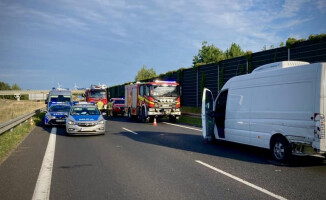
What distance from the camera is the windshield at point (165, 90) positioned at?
906 inches

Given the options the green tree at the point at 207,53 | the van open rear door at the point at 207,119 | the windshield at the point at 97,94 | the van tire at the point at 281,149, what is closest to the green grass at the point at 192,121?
the van open rear door at the point at 207,119

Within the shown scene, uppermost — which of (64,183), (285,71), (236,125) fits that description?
(285,71)

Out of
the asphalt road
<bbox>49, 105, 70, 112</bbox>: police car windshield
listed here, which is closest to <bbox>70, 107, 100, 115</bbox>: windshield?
the asphalt road

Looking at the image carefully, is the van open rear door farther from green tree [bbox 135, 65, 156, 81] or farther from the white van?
green tree [bbox 135, 65, 156, 81]

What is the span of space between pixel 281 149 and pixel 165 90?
15149 millimetres

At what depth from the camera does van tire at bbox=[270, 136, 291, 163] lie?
838 centimetres

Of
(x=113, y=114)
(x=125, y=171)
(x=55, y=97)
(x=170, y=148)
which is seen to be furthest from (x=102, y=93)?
(x=125, y=171)

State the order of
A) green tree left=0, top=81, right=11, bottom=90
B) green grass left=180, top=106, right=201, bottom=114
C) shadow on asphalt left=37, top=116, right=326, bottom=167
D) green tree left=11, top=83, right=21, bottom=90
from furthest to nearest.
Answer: green tree left=11, top=83, right=21, bottom=90 → green tree left=0, top=81, right=11, bottom=90 → green grass left=180, top=106, right=201, bottom=114 → shadow on asphalt left=37, top=116, right=326, bottom=167

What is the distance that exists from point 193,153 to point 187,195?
14.6 feet

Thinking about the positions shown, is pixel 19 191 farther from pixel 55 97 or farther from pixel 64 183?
pixel 55 97

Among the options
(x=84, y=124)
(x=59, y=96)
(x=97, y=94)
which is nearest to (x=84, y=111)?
(x=84, y=124)

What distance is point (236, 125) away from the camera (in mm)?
10703

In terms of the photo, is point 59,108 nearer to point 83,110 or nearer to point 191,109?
point 83,110

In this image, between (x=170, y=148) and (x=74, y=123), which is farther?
(x=74, y=123)
